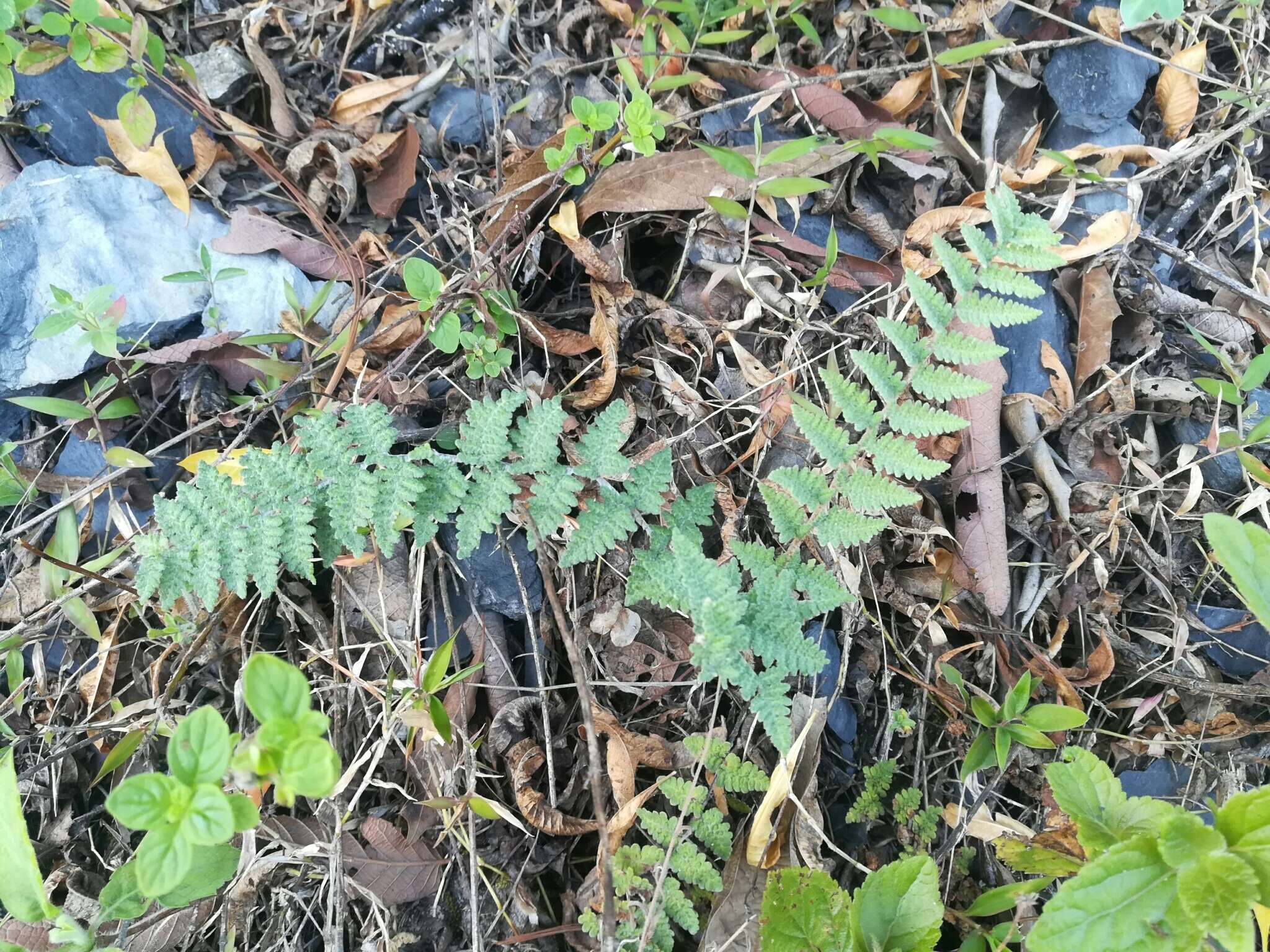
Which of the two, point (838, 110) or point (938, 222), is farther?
point (838, 110)

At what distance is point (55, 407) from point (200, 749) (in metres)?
1.68

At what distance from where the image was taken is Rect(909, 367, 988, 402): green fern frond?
2.11 meters

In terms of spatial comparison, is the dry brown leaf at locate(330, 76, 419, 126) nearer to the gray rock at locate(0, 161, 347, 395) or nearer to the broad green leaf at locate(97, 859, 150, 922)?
the gray rock at locate(0, 161, 347, 395)

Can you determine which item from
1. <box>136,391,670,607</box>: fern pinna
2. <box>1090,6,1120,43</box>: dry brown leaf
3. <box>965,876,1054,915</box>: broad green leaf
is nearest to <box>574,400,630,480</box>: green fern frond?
<box>136,391,670,607</box>: fern pinna

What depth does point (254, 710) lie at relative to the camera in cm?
140

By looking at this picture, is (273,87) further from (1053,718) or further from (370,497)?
(1053,718)

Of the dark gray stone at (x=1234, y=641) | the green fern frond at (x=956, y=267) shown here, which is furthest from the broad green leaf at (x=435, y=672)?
the dark gray stone at (x=1234, y=641)

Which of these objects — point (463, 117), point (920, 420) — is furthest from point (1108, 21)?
point (463, 117)

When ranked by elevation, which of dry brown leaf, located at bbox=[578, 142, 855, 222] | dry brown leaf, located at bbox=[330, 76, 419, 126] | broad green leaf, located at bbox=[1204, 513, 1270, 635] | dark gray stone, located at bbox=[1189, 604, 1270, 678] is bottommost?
dark gray stone, located at bbox=[1189, 604, 1270, 678]

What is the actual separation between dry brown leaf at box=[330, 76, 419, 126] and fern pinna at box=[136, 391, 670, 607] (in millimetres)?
1459

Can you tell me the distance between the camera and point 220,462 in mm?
2529

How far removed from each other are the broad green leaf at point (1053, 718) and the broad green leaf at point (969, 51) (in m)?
2.09

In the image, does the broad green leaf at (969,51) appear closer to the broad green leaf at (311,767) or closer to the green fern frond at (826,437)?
the green fern frond at (826,437)

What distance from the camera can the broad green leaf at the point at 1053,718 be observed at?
2088 mm
